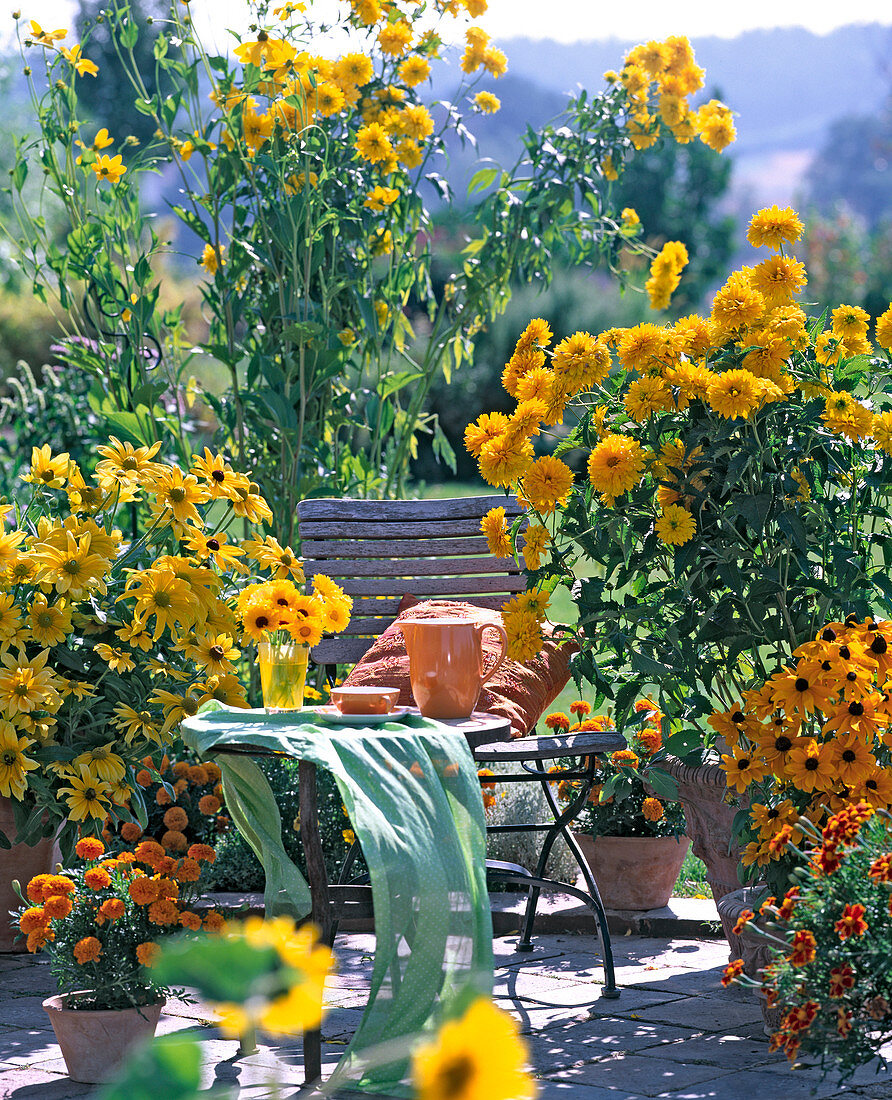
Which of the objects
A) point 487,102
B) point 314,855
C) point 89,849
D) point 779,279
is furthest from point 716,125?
point 89,849

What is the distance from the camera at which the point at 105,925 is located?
2299 millimetres

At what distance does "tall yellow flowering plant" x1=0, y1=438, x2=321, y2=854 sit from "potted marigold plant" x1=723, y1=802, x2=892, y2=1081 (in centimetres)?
119

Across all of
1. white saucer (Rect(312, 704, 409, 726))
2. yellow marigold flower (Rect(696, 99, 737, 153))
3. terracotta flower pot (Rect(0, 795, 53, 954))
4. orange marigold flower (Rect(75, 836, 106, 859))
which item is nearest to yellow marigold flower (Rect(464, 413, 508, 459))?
white saucer (Rect(312, 704, 409, 726))

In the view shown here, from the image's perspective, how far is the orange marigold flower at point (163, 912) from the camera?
2.26 metres

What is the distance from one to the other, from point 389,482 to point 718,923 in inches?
69.1

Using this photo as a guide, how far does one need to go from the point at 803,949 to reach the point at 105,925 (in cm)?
120

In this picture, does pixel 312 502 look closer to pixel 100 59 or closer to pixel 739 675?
pixel 739 675

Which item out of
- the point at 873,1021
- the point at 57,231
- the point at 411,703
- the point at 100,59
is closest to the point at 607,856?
the point at 411,703

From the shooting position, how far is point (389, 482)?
419cm

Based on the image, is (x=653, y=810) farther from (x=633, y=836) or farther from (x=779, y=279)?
(x=779, y=279)

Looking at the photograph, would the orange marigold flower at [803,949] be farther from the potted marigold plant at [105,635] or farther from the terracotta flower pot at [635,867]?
the terracotta flower pot at [635,867]

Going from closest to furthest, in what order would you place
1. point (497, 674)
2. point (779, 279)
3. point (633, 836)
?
point (779, 279)
point (497, 674)
point (633, 836)

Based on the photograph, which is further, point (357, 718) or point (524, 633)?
point (524, 633)

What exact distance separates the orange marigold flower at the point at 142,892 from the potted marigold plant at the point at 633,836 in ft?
4.07
